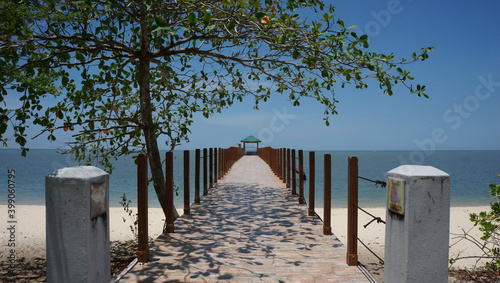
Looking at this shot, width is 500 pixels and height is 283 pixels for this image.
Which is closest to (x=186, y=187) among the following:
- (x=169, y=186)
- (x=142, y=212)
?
(x=169, y=186)

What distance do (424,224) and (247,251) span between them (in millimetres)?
2706

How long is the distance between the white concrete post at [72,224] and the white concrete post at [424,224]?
2547 mm

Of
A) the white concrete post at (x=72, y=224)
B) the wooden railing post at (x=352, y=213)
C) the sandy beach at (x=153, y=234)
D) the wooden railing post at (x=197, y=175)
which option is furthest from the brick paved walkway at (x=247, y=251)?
the sandy beach at (x=153, y=234)

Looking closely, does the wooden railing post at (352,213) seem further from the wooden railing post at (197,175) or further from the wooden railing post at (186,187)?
the wooden railing post at (197,175)

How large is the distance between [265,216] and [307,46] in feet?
11.8

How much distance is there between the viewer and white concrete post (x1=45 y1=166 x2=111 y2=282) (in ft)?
8.97

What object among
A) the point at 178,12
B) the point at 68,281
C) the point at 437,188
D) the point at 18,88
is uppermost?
the point at 178,12

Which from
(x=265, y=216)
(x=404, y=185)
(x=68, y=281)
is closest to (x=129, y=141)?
(x=265, y=216)

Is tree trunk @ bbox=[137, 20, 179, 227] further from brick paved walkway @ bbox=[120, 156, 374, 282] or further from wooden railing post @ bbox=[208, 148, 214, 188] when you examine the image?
wooden railing post @ bbox=[208, 148, 214, 188]

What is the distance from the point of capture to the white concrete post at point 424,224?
2.72 meters

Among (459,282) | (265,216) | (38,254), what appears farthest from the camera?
(38,254)

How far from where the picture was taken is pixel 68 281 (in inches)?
110

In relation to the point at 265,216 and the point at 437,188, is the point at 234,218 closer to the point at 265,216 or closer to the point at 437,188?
the point at 265,216

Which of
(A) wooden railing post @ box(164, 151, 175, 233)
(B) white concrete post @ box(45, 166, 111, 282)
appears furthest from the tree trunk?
(B) white concrete post @ box(45, 166, 111, 282)
